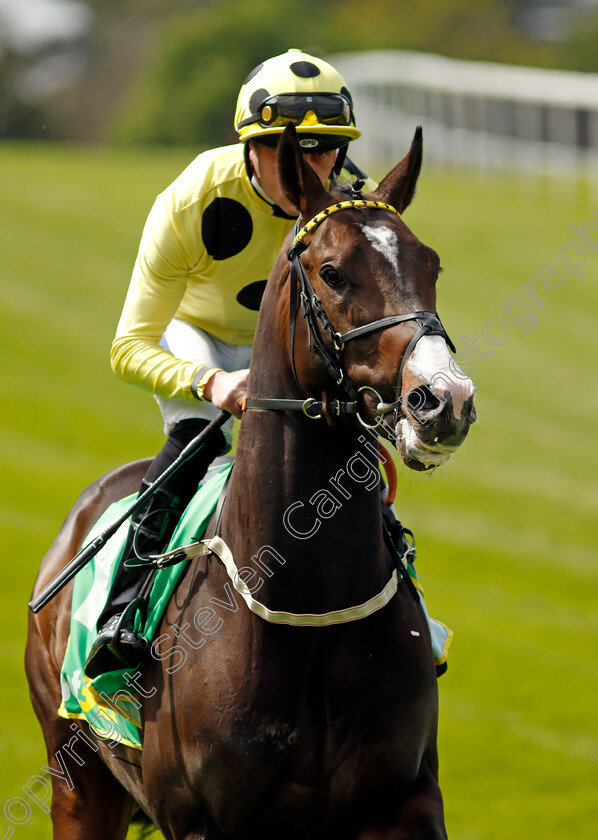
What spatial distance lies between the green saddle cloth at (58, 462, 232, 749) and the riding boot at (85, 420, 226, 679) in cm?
5

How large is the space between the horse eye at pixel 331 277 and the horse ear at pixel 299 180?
0.27 meters

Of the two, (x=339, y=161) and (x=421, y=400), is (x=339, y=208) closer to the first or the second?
(x=421, y=400)

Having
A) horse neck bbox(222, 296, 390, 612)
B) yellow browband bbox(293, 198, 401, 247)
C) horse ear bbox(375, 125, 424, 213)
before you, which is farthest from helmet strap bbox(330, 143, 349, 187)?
horse neck bbox(222, 296, 390, 612)

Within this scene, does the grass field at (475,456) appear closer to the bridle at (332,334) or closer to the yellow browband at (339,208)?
the bridle at (332,334)

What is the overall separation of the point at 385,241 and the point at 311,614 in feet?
3.64

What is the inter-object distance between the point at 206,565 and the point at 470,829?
3573mm

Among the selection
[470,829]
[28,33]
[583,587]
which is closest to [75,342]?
[583,587]

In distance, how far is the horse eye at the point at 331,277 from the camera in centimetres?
329

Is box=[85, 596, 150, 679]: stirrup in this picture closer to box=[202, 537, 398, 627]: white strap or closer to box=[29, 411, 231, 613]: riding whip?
box=[29, 411, 231, 613]: riding whip

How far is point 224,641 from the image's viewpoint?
12.0ft

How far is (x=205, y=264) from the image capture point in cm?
429

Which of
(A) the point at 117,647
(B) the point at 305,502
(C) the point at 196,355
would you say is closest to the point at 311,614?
(B) the point at 305,502

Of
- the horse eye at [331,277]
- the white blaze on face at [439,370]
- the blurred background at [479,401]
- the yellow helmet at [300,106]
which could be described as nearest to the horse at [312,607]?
the horse eye at [331,277]

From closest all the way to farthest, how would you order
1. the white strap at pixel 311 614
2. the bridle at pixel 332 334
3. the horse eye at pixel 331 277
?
the bridle at pixel 332 334, the horse eye at pixel 331 277, the white strap at pixel 311 614
